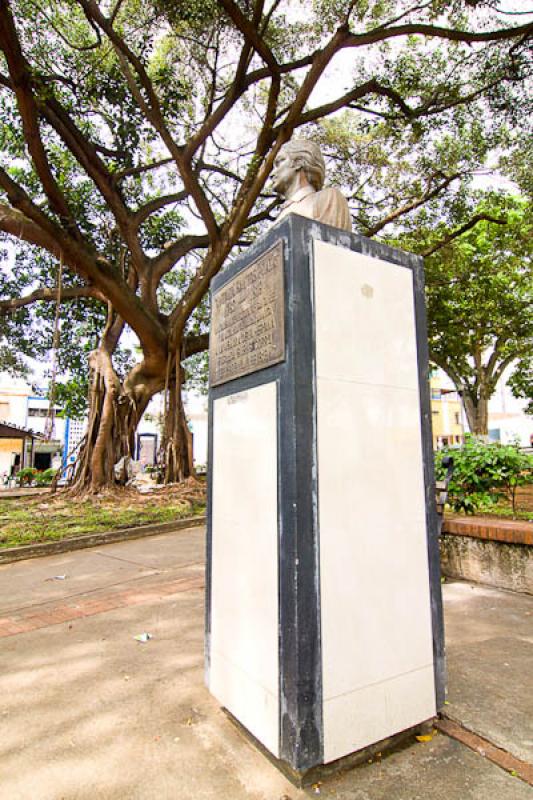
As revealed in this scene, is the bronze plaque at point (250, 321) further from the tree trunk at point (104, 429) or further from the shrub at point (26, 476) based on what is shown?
the shrub at point (26, 476)

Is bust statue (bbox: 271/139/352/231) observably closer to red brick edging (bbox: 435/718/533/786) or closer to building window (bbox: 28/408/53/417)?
red brick edging (bbox: 435/718/533/786)

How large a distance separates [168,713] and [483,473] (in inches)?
129

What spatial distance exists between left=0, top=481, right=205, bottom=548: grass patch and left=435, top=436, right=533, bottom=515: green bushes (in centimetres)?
439

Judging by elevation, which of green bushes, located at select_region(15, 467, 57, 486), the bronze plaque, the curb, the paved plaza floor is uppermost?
the bronze plaque

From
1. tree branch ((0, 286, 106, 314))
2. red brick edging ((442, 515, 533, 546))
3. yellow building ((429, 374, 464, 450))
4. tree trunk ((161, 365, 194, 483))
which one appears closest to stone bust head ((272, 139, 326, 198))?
red brick edging ((442, 515, 533, 546))

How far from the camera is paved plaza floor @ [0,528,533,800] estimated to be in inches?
63.4

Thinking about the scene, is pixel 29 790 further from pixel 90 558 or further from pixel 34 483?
pixel 34 483

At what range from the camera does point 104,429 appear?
928 cm

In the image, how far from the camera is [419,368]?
220 centimetres

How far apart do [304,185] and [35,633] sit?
3.15 metres

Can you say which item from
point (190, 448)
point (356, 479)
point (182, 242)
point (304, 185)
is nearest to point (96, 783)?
point (356, 479)

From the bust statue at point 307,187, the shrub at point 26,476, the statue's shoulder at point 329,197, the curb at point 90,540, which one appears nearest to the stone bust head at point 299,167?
the bust statue at point 307,187

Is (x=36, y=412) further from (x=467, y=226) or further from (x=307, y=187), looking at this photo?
(x=307, y=187)

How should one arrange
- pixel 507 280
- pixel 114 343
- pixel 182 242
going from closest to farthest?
1. pixel 114 343
2. pixel 182 242
3. pixel 507 280
